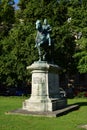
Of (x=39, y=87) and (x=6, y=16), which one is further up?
(x=6, y=16)

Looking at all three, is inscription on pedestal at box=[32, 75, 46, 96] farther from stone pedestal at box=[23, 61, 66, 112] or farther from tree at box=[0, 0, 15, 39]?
tree at box=[0, 0, 15, 39]

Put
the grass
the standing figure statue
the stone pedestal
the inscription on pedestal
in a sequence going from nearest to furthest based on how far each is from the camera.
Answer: the grass → the stone pedestal → the inscription on pedestal → the standing figure statue

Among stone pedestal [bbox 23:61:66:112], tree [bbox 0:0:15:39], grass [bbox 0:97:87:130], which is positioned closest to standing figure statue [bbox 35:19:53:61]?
stone pedestal [bbox 23:61:66:112]

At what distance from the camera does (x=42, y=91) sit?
2145cm

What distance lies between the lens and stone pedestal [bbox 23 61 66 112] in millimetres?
20844

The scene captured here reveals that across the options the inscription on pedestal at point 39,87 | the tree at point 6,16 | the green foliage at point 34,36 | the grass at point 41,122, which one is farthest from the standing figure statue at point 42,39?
the tree at point 6,16

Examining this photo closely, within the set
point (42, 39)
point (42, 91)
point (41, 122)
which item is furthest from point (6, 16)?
point (41, 122)

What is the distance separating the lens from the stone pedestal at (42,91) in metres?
20.8

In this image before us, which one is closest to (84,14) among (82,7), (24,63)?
(82,7)

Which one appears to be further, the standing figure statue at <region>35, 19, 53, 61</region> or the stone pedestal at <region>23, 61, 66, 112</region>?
the standing figure statue at <region>35, 19, 53, 61</region>

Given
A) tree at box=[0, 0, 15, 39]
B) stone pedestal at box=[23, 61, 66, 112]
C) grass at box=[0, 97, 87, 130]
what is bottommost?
grass at box=[0, 97, 87, 130]

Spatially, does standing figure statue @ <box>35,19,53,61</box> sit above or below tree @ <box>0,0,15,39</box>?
below

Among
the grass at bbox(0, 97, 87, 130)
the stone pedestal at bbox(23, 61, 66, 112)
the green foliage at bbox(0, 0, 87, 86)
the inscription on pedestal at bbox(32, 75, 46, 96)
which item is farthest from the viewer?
the green foliage at bbox(0, 0, 87, 86)

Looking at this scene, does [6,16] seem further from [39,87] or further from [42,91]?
[42,91]
